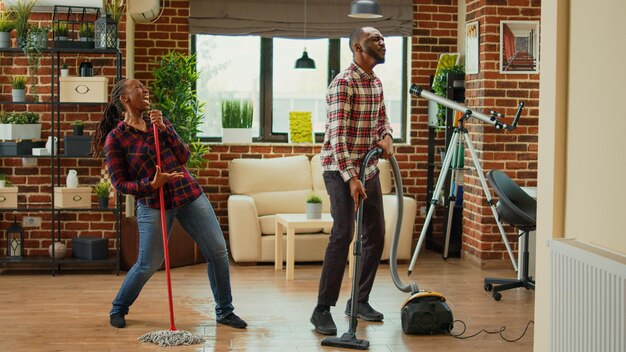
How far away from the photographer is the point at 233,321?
226 inches

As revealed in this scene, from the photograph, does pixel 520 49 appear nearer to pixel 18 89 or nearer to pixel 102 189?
pixel 102 189

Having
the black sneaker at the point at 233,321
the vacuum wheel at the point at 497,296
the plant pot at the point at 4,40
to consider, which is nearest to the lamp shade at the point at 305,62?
the plant pot at the point at 4,40

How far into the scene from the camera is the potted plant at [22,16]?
24.8ft

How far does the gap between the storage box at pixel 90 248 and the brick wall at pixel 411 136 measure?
28cm

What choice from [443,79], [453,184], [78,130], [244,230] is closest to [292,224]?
[244,230]

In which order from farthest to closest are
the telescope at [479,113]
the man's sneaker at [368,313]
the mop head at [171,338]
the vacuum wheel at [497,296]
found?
the telescope at [479,113]
the vacuum wheel at [497,296]
the man's sneaker at [368,313]
the mop head at [171,338]

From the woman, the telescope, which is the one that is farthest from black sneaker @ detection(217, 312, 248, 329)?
the telescope

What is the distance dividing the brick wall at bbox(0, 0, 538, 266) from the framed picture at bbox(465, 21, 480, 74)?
3.2 inches

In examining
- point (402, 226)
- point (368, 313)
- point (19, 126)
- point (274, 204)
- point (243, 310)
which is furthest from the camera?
point (274, 204)

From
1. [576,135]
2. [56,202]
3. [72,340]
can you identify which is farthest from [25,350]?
[576,135]

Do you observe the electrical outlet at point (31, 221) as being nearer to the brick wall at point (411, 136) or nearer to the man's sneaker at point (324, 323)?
the brick wall at point (411, 136)

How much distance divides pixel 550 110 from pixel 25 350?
304 centimetres

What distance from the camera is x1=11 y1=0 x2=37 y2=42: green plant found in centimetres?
757

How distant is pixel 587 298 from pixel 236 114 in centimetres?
571
